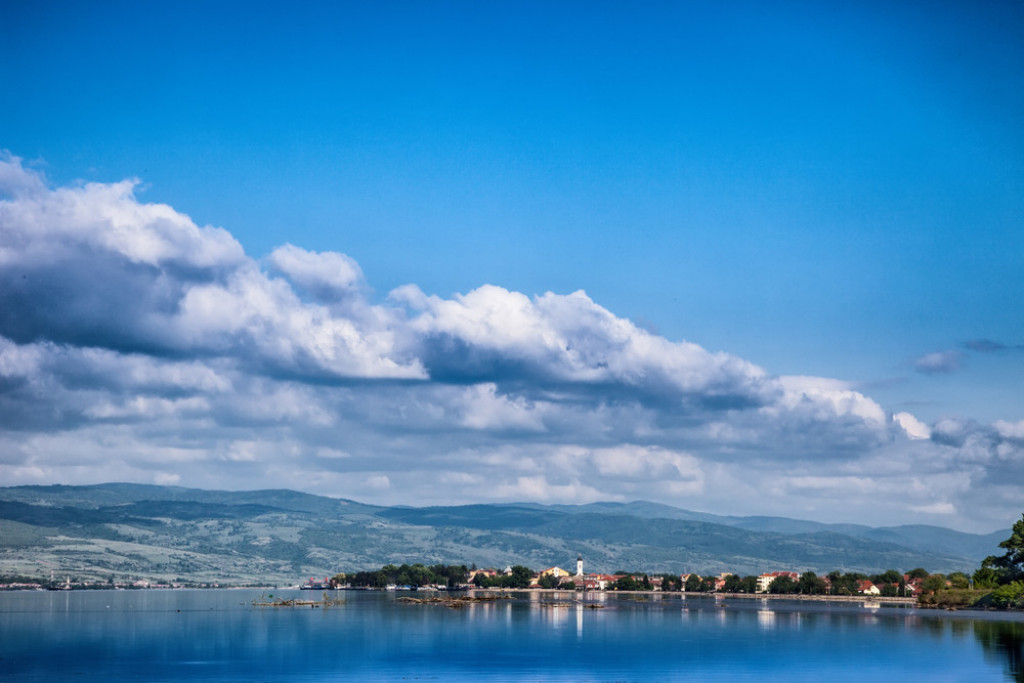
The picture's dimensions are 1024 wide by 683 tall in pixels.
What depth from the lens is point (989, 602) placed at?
185250mm

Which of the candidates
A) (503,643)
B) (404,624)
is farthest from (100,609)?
(503,643)

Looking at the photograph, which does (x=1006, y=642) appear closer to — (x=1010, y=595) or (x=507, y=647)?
(x=507, y=647)

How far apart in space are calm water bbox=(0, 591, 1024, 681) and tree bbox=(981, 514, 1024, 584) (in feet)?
60.1

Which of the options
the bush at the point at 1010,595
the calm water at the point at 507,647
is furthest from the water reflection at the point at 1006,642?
the bush at the point at 1010,595

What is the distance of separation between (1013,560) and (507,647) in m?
116

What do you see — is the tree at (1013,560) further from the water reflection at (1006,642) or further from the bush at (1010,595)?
the water reflection at (1006,642)

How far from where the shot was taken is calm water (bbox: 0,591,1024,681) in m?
89.0

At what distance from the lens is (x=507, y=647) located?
11238 centimetres

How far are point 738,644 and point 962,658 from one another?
82.5 ft

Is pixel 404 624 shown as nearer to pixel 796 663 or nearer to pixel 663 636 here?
pixel 663 636

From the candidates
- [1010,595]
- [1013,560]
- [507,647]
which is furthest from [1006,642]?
[1013,560]

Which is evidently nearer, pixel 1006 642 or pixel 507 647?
pixel 507 647

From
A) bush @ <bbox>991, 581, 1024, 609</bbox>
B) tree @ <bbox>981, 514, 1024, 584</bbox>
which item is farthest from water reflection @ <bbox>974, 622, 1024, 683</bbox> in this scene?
tree @ <bbox>981, 514, 1024, 584</bbox>

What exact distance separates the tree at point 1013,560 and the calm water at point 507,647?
18.3 meters
